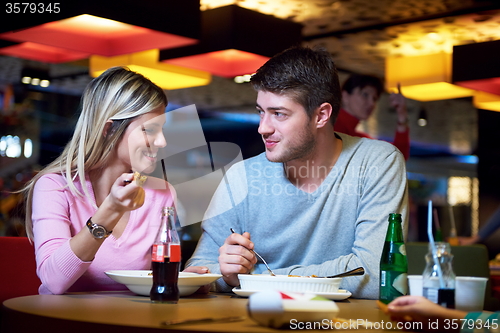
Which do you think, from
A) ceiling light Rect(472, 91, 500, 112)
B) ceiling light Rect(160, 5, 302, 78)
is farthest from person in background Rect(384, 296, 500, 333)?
ceiling light Rect(472, 91, 500, 112)

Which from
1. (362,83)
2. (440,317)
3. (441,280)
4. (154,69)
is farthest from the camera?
(154,69)

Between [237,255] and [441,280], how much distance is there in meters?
0.57

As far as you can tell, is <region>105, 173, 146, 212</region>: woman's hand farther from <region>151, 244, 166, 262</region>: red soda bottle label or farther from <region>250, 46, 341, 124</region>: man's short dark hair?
<region>250, 46, 341, 124</region>: man's short dark hair

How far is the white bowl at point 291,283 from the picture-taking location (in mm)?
1199

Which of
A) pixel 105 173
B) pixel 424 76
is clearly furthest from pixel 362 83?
pixel 105 173

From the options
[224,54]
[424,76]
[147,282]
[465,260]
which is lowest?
[465,260]

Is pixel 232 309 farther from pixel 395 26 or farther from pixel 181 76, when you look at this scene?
pixel 395 26

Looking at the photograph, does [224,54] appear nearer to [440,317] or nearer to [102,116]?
[102,116]

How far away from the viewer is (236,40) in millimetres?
3904

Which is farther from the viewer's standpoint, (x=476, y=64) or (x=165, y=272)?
(x=476, y=64)

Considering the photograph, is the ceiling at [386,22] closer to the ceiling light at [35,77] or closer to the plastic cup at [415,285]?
the ceiling light at [35,77]

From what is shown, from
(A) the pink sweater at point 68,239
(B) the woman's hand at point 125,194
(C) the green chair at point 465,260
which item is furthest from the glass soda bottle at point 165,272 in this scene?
(C) the green chair at point 465,260

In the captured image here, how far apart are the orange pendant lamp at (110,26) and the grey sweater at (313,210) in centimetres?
160

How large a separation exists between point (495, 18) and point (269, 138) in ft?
11.6
